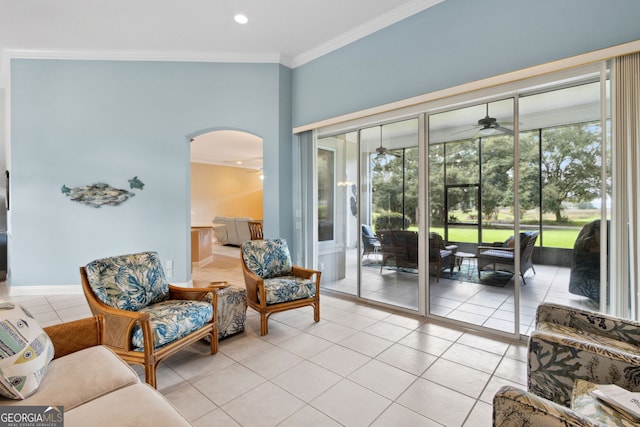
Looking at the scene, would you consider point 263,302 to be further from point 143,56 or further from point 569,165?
point 143,56

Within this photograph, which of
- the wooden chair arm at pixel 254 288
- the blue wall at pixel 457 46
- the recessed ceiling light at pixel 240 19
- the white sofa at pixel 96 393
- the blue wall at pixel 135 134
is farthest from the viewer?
the blue wall at pixel 135 134

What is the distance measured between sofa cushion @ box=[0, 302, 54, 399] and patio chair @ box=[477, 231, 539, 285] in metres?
3.57

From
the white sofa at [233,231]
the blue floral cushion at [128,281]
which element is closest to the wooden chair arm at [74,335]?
the blue floral cushion at [128,281]

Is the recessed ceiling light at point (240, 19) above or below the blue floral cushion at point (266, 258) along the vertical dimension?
above

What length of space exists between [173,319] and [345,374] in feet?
4.51

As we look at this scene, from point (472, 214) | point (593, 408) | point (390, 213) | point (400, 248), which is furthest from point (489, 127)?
point (593, 408)

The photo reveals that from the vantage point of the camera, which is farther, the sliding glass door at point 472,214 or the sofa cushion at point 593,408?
the sliding glass door at point 472,214

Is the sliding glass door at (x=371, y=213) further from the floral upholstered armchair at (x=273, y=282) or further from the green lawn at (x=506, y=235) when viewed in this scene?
the floral upholstered armchair at (x=273, y=282)

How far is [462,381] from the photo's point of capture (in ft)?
7.34

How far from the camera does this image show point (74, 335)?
1782mm

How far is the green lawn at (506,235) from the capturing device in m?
2.81

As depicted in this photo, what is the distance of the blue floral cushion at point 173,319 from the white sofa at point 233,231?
20.8 feet

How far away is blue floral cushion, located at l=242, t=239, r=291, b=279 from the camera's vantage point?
3.42 meters

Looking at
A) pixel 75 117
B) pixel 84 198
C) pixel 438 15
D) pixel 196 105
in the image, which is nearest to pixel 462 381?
pixel 438 15
